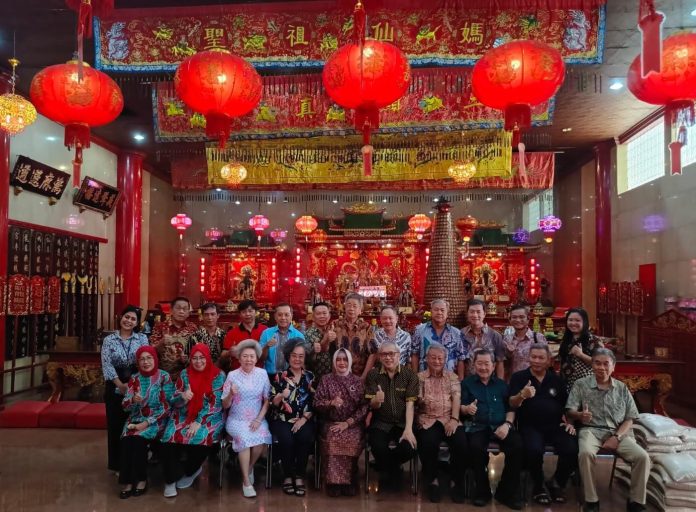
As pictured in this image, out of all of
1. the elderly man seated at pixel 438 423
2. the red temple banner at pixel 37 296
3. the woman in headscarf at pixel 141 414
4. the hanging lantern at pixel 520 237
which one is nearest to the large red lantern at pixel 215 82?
the woman in headscarf at pixel 141 414

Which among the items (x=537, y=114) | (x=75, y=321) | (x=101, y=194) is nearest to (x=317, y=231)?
(x=101, y=194)

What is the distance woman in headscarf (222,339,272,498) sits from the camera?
3289mm

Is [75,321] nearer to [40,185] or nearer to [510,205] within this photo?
[40,185]

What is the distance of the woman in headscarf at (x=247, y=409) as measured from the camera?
329 centimetres

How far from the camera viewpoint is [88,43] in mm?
5031

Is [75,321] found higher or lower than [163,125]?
lower

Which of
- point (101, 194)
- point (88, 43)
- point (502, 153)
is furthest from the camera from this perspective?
point (101, 194)

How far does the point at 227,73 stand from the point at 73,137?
4.07 feet

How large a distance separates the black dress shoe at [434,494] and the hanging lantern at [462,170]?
4016 millimetres

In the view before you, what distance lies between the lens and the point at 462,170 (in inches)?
246

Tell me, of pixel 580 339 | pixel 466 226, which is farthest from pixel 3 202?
pixel 466 226

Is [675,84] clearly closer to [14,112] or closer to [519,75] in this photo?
[519,75]

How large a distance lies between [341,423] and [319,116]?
360cm

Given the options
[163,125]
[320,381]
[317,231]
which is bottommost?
[320,381]
